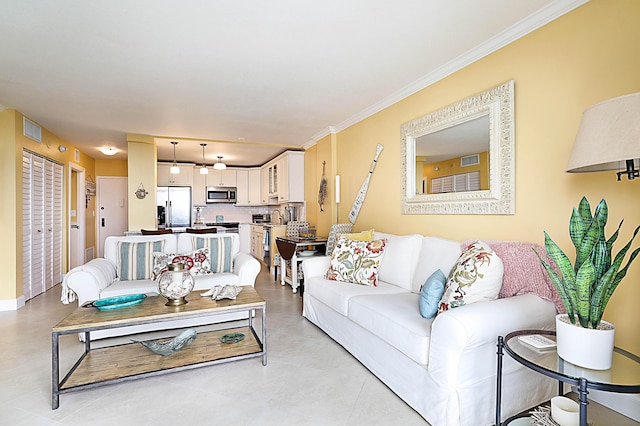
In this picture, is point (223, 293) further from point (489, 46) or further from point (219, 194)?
point (219, 194)

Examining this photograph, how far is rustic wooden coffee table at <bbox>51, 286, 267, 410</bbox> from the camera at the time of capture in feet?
6.45

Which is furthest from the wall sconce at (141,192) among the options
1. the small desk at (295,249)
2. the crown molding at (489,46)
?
the crown molding at (489,46)

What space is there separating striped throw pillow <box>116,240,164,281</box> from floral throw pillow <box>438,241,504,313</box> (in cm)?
285

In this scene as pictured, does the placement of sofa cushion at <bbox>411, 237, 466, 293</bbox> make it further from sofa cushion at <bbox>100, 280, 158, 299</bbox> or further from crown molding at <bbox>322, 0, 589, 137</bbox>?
sofa cushion at <bbox>100, 280, 158, 299</bbox>

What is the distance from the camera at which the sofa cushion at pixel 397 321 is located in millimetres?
1812

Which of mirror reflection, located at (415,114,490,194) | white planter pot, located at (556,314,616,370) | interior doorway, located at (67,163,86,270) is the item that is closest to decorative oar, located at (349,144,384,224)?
mirror reflection, located at (415,114,490,194)

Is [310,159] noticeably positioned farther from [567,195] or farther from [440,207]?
[567,195]

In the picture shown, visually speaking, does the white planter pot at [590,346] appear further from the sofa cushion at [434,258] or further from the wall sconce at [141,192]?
the wall sconce at [141,192]

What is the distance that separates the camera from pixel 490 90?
2.53 metres

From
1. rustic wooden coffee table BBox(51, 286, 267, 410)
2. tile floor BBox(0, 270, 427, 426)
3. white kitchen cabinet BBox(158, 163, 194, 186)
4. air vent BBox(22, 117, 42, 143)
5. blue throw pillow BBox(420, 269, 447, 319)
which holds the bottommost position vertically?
tile floor BBox(0, 270, 427, 426)

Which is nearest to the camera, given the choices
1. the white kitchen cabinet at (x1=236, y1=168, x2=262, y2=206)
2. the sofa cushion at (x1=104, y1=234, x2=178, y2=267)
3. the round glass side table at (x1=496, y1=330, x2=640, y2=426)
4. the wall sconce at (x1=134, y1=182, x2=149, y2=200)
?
the round glass side table at (x1=496, y1=330, x2=640, y2=426)

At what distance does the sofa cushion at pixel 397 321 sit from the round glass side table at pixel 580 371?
1.29ft

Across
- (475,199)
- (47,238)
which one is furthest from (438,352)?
(47,238)

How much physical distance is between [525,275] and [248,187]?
23.3 ft
